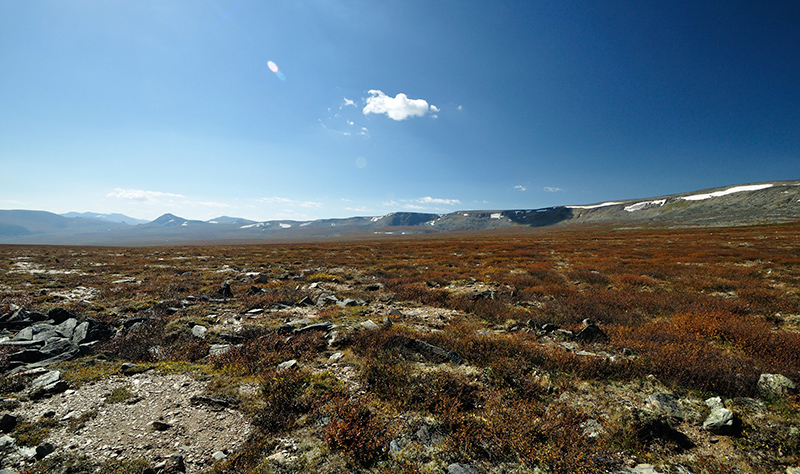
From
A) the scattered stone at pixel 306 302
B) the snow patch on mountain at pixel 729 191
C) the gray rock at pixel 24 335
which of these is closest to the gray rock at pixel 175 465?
the gray rock at pixel 24 335

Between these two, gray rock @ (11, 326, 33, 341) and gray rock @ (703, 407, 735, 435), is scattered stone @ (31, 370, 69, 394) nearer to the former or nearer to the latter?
gray rock @ (11, 326, 33, 341)

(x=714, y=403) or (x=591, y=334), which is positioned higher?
(x=714, y=403)

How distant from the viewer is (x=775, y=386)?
5.45m

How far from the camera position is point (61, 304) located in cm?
1267

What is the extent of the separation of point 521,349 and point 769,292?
13.9 metres

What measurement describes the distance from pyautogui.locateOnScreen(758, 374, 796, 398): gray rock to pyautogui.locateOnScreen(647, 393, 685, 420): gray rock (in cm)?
162

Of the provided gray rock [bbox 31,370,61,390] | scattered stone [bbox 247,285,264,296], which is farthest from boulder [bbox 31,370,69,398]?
scattered stone [bbox 247,285,264,296]

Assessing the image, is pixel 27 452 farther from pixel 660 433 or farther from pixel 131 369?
pixel 660 433

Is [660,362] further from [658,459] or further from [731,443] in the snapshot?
[658,459]

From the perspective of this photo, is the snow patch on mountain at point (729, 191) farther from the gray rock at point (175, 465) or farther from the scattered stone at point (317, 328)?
the gray rock at point (175, 465)

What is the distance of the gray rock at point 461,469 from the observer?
3857 mm

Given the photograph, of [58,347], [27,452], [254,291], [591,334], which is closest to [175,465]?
[27,452]

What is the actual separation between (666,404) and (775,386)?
7.45 feet

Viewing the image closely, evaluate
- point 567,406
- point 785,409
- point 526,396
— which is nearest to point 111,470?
point 526,396
